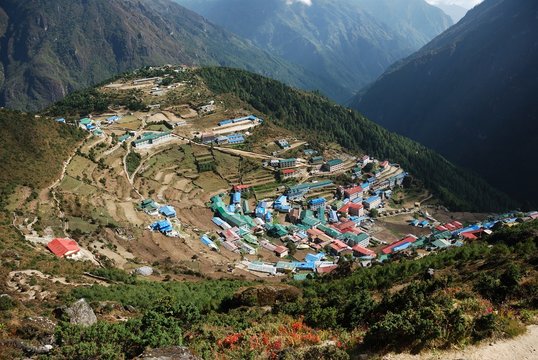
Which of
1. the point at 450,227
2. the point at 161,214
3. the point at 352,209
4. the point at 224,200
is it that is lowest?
the point at 161,214

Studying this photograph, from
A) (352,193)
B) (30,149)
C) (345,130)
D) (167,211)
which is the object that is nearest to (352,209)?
(352,193)

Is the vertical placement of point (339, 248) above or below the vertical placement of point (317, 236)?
above

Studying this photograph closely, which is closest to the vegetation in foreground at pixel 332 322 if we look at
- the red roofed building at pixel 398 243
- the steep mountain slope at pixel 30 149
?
the steep mountain slope at pixel 30 149

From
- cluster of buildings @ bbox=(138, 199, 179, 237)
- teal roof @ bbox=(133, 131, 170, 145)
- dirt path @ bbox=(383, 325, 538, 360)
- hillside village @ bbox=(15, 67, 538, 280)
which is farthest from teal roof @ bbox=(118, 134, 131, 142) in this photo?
dirt path @ bbox=(383, 325, 538, 360)

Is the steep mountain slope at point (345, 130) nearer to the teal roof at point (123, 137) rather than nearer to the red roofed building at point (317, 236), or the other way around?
the teal roof at point (123, 137)

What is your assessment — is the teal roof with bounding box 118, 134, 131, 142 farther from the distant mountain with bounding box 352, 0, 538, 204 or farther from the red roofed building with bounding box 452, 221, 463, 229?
the distant mountain with bounding box 352, 0, 538, 204

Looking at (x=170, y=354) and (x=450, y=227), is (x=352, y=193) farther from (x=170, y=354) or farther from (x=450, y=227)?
(x=170, y=354)
